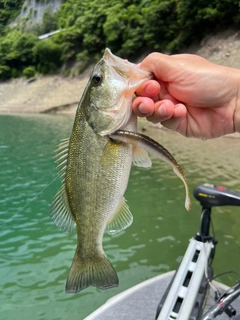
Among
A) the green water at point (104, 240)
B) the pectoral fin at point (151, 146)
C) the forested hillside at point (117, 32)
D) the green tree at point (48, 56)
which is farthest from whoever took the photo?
the green tree at point (48, 56)

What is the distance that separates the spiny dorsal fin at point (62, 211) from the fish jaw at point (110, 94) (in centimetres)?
40

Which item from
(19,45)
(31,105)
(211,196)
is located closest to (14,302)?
(211,196)

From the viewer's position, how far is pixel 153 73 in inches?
82.0

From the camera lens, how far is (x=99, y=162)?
1799 millimetres

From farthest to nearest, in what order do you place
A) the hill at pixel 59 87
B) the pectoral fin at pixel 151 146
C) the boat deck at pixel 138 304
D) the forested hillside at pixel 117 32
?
1. the forested hillside at pixel 117 32
2. the hill at pixel 59 87
3. the boat deck at pixel 138 304
4. the pectoral fin at pixel 151 146

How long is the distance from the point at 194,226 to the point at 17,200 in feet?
16.6

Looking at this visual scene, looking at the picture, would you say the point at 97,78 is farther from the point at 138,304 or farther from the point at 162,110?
the point at 138,304

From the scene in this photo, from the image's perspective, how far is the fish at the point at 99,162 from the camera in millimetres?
1783

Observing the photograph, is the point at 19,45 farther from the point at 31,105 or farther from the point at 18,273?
the point at 18,273

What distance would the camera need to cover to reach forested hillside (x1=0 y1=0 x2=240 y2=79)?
114 ft

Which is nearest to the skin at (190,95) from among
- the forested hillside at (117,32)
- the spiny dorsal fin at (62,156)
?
the spiny dorsal fin at (62,156)

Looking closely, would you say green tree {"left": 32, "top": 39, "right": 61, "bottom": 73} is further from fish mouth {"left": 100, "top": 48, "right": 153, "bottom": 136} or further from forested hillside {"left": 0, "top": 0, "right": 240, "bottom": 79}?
fish mouth {"left": 100, "top": 48, "right": 153, "bottom": 136}

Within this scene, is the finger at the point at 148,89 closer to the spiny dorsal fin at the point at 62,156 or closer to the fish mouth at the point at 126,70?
the fish mouth at the point at 126,70

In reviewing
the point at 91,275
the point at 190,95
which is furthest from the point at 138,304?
the point at 190,95
